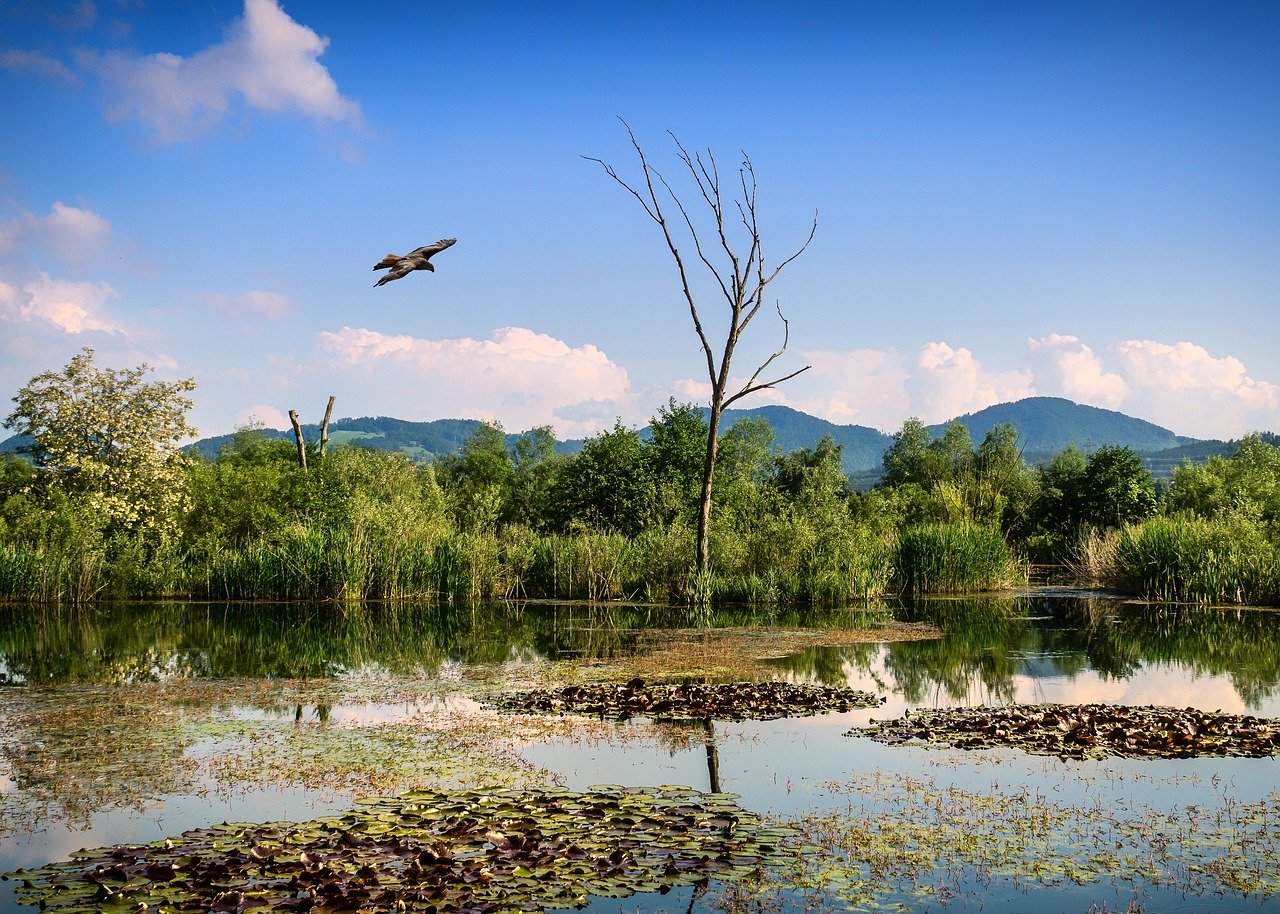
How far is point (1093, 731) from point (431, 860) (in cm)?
680

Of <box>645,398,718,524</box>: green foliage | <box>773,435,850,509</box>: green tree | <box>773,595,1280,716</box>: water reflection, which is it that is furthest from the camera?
<box>645,398,718,524</box>: green foliage

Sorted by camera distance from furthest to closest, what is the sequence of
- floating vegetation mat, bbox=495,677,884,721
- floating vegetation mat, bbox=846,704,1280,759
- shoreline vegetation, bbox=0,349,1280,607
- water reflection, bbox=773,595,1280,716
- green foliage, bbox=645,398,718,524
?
green foliage, bbox=645,398,718,524 → shoreline vegetation, bbox=0,349,1280,607 → water reflection, bbox=773,595,1280,716 → floating vegetation mat, bbox=495,677,884,721 → floating vegetation mat, bbox=846,704,1280,759

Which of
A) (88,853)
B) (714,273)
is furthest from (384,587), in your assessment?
(88,853)

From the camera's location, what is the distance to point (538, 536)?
32.2m

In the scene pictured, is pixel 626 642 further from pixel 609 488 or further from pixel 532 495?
pixel 532 495

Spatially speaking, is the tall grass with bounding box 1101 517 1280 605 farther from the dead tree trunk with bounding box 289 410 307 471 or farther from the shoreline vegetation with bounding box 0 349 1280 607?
the dead tree trunk with bounding box 289 410 307 471

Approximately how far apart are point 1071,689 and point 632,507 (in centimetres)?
2380

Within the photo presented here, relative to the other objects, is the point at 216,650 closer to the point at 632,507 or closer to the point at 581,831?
the point at 581,831

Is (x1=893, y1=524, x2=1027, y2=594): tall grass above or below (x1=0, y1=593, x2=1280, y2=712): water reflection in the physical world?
above

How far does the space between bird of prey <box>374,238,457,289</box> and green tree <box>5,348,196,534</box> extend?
20.1 meters

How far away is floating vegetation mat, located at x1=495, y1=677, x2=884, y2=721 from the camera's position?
452 inches

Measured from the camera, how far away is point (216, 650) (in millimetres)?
17641

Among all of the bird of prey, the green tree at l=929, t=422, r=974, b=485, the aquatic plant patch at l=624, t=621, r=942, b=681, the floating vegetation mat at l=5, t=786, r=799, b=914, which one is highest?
the green tree at l=929, t=422, r=974, b=485

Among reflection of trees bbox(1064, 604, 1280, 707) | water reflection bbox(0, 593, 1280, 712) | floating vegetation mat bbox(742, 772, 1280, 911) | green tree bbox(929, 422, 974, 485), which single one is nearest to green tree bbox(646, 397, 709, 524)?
water reflection bbox(0, 593, 1280, 712)
